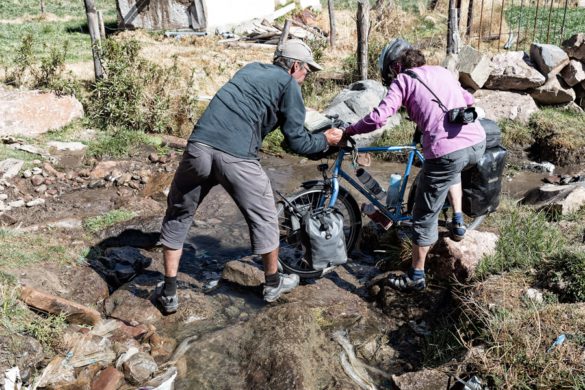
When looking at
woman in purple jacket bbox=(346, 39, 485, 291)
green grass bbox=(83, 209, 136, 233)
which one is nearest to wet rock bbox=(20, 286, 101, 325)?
green grass bbox=(83, 209, 136, 233)

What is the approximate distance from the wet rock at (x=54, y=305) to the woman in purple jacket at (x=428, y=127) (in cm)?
243

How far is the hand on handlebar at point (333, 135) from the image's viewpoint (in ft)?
15.7

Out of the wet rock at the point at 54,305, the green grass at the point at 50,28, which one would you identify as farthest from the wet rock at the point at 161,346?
the green grass at the point at 50,28

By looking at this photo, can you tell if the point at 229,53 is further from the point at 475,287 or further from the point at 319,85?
the point at 475,287

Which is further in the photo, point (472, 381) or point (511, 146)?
point (511, 146)

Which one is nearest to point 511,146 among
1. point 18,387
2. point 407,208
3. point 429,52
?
point 429,52

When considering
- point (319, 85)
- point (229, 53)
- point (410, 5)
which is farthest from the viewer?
point (410, 5)

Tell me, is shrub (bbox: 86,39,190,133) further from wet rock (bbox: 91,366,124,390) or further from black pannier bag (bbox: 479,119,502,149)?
wet rock (bbox: 91,366,124,390)

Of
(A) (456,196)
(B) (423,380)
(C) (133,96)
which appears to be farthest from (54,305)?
(C) (133,96)

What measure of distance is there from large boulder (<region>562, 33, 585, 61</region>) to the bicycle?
18.6 ft

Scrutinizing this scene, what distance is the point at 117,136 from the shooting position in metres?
8.55

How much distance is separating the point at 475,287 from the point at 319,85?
6783mm

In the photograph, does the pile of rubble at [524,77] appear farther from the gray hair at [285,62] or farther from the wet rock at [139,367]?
the wet rock at [139,367]

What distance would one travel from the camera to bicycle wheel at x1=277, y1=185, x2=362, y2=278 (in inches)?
203
